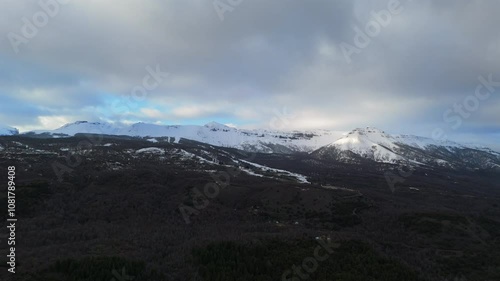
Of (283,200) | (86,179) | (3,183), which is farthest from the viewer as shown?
(86,179)

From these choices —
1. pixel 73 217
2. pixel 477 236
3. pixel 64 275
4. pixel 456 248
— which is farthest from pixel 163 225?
pixel 477 236

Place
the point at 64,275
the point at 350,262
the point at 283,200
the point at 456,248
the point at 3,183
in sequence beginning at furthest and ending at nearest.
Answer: the point at 283,200, the point at 3,183, the point at 456,248, the point at 350,262, the point at 64,275

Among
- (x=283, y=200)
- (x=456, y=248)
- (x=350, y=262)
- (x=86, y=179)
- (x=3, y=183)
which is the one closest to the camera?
(x=350, y=262)

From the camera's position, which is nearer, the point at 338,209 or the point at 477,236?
the point at 477,236

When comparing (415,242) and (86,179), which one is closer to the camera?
(415,242)

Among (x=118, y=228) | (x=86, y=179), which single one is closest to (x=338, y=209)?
(x=118, y=228)

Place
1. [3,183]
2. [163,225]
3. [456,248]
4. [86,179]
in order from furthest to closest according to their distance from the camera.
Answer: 1. [86,179]
2. [3,183]
3. [163,225]
4. [456,248]

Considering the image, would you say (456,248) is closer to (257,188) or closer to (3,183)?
(257,188)

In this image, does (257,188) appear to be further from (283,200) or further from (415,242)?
(415,242)
